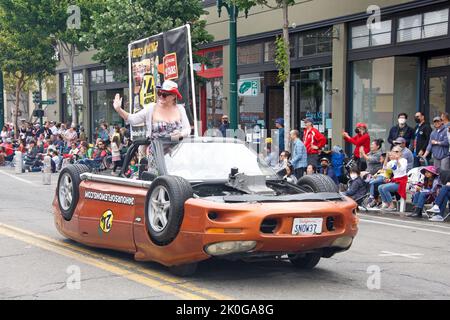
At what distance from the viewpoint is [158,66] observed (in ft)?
41.9

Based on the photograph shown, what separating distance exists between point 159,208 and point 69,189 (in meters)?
2.28

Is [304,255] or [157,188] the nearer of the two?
[157,188]

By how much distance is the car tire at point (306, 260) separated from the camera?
7215 millimetres

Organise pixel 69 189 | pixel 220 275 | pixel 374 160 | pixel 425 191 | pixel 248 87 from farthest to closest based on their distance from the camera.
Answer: pixel 248 87, pixel 374 160, pixel 425 191, pixel 69 189, pixel 220 275

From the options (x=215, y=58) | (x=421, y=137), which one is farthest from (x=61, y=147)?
(x=421, y=137)

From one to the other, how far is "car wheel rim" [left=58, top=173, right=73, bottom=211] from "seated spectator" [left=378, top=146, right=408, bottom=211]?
7.42 m

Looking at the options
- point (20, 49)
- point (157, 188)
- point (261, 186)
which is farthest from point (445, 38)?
point (20, 49)

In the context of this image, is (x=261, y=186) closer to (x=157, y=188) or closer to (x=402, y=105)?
(x=157, y=188)

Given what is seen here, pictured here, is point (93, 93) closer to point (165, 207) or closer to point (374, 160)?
point (374, 160)

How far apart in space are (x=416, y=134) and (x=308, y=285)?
995 centimetres

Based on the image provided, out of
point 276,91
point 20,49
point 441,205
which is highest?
point 20,49

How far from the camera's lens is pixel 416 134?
1563 centimetres

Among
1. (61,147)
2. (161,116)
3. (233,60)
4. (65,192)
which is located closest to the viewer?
(161,116)

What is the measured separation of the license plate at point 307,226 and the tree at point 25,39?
2405 cm
